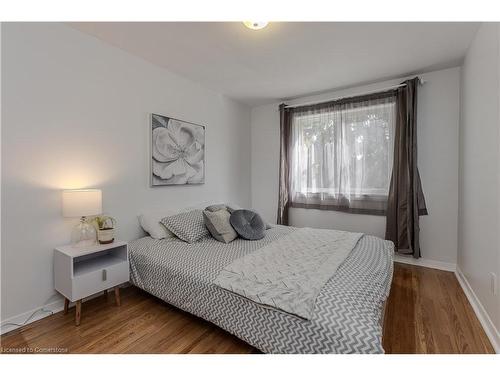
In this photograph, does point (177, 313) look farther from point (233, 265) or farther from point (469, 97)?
point (469, 97)

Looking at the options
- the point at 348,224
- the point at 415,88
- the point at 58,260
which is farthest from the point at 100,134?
the point at 415,88

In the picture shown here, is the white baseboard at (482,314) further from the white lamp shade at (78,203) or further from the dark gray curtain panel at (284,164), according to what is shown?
the white lamp shade at (78,203)

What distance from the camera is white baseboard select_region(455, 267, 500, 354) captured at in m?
1.55

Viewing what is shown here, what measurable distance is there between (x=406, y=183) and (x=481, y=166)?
38.1 inches

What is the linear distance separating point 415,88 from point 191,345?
3.43 meters

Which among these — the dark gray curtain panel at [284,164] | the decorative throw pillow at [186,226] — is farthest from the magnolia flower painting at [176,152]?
the dark gray curtain panel at [284,164]

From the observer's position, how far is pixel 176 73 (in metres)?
2.86

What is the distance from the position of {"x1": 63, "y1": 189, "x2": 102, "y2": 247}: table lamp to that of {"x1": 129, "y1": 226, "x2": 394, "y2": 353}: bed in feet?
1.31

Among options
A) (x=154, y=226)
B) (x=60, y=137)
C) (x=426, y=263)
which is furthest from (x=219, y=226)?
(x=426, y=263)

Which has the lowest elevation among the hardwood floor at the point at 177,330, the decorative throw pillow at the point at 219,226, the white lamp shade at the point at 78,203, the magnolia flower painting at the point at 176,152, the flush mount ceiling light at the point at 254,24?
the hardwood floor at the point at 177,330

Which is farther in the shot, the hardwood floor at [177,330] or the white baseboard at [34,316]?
the white baseboard at [34,316]

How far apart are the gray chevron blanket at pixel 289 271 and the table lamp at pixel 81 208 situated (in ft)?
3.83

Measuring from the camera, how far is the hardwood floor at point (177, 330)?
1.55 meters

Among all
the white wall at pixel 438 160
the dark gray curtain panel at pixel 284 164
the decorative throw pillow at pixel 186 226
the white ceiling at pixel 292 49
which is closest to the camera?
the white ceiling at pixel 292 49
